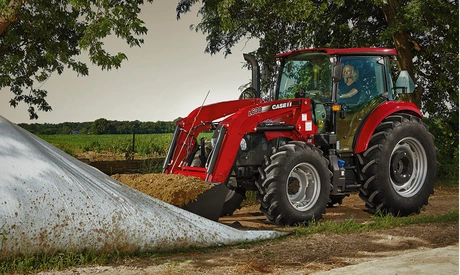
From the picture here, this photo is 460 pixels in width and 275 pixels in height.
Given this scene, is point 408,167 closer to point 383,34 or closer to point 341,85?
point 341,85

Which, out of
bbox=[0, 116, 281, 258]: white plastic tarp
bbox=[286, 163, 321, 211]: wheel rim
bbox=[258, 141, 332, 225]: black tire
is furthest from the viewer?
bbox=[286, 163, 321, 211]: wheel rim

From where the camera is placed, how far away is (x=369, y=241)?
691 cm

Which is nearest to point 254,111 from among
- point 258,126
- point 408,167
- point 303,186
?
point 258,126

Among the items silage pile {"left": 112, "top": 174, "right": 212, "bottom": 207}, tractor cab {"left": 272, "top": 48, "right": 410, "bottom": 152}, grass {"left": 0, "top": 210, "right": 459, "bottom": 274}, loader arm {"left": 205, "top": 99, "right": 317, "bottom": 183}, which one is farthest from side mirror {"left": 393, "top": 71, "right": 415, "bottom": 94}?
silage pile {"left": 112, "top": 174, "right": 212, "bottom": 207}

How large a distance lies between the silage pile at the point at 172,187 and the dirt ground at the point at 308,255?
2.40 ft

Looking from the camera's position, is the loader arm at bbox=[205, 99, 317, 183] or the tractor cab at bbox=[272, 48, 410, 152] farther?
→ the tractor cab at bbox=[272, 48, 410, 152]

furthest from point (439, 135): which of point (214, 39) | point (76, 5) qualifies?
point (76, 5)

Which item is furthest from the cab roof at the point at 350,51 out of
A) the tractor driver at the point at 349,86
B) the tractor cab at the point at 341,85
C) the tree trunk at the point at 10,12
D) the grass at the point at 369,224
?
the tree trunk at the point at 10,12

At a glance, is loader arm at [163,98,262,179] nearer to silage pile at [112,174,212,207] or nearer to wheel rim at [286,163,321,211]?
silage pile at [112,174,212,207]

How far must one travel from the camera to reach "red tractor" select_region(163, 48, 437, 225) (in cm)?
770

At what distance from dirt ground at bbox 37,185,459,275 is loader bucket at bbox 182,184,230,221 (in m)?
0.64

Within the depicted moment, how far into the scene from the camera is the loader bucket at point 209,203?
7.05m

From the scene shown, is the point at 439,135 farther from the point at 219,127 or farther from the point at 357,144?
the point at 219,127

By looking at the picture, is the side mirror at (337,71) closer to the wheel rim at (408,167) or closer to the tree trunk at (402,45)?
the wheel rim at (408,167)
